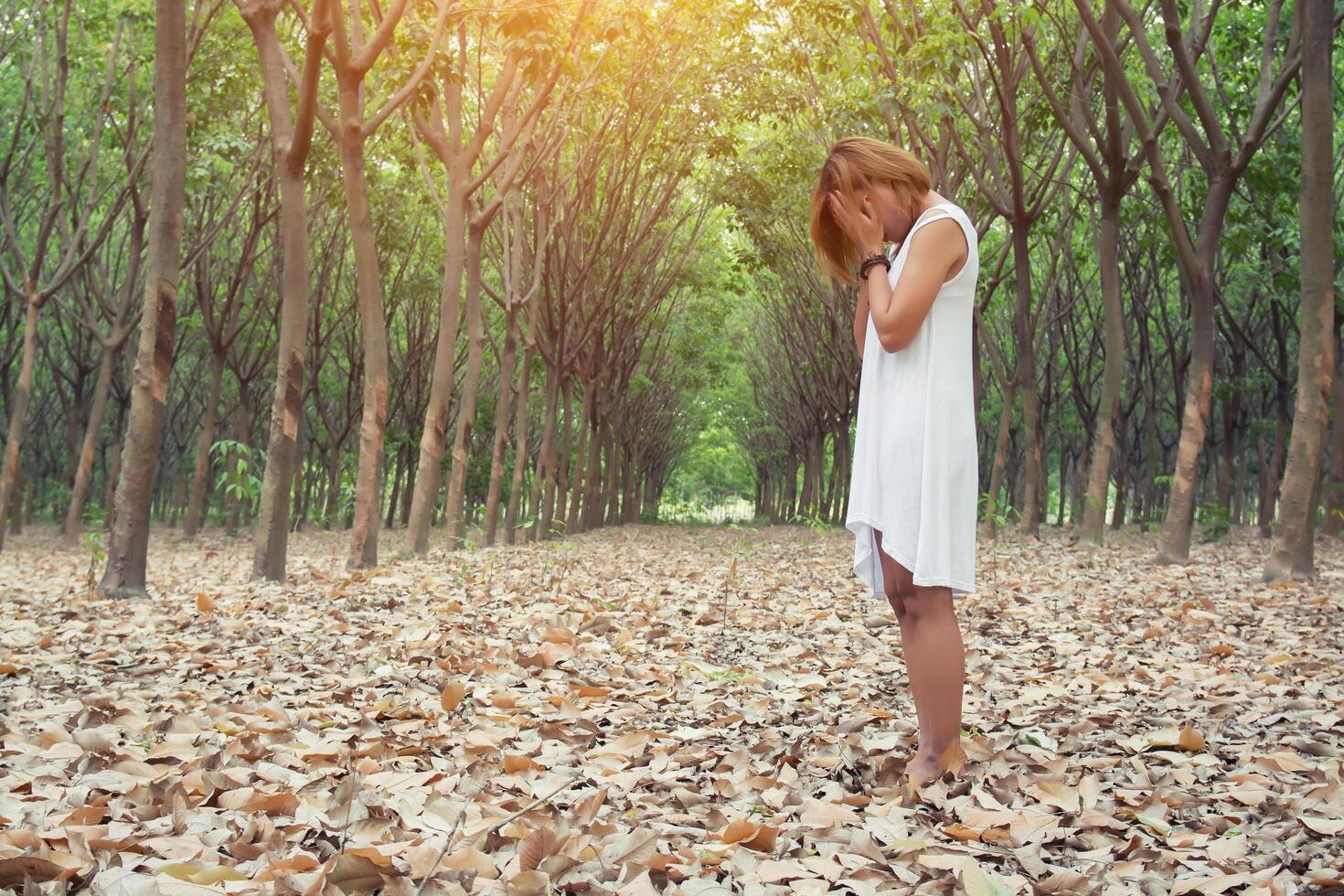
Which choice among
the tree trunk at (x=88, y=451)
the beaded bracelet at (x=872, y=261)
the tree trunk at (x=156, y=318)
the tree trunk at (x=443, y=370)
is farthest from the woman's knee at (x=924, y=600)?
the tree trunk at (x=88, y=451)

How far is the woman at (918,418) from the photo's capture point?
298cm

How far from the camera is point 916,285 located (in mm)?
2994

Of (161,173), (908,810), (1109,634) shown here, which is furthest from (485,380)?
(908,810)

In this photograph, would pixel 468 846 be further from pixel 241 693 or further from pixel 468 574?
pixel 468 574

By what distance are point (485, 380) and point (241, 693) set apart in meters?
28.6

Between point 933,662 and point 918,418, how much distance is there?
0.73 m

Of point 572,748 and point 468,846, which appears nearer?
point 468,846

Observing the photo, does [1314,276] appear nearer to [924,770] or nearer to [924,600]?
[924,600]

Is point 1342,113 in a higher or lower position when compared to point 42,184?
higher

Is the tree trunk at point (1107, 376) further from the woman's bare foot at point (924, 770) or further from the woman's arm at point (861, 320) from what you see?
the woman's bare foot at point (924, 770)

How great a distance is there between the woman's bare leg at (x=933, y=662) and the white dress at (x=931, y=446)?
105 mm

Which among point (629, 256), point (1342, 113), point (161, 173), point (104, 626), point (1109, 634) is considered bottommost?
point (104, 626)

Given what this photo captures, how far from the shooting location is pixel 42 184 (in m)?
19.2

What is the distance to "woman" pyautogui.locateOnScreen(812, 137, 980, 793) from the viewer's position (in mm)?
2977
